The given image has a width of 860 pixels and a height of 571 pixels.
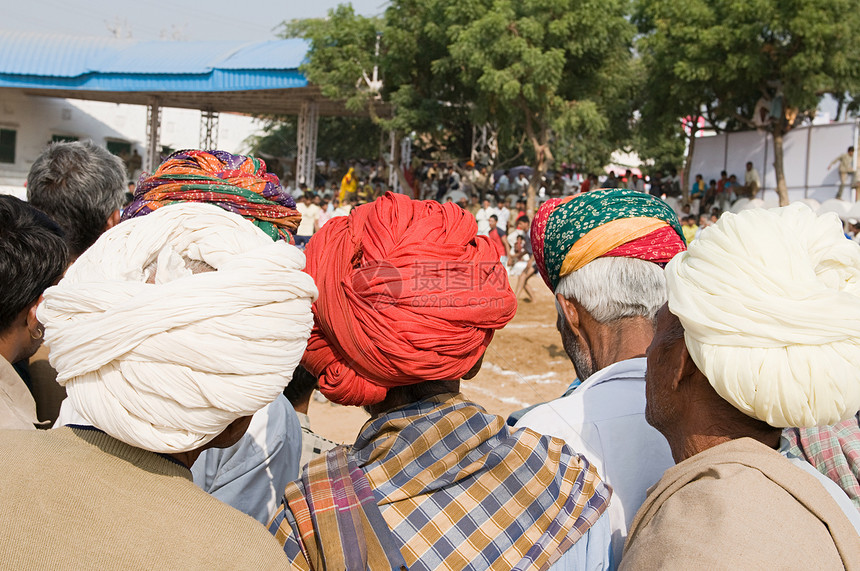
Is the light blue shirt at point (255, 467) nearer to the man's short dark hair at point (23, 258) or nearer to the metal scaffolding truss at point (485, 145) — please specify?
the man's short dark hair at point (23, 258)

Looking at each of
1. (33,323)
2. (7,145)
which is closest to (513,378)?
(33,323)

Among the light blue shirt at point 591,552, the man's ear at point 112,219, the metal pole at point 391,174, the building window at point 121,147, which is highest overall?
the building window at point 121,147

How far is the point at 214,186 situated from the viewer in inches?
→ 89.9

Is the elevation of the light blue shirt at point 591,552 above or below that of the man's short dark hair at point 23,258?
below

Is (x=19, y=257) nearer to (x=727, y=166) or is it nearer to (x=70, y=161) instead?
(x=70, y=161)

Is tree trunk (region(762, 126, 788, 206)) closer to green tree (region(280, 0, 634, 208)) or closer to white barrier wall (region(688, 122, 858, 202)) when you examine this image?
white barrier wall (region(688, 122, 858, 202))

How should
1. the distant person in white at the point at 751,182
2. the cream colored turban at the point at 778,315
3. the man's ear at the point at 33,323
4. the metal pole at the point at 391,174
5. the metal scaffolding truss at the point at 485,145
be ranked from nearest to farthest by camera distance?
1. the cream colored turban at the point at 778,315
2. the man's ear at the point at 33,323
3. the distant person in white at the point at 751,182
4. the metal pole at the point at 391,174
5. the metal scaffolding truss at the point at 485,145

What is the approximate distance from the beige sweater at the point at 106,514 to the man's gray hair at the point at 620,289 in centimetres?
135

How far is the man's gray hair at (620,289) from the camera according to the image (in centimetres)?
226

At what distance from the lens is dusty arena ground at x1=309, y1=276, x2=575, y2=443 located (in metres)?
7.01

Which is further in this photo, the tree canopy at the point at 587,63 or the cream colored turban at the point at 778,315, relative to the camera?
the tree canopy at the point at 587,63

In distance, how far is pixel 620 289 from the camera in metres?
2.29

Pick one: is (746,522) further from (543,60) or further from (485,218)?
(543,60)

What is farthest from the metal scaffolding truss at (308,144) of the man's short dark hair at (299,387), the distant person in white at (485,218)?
the man's short dark hair at (299,387)
